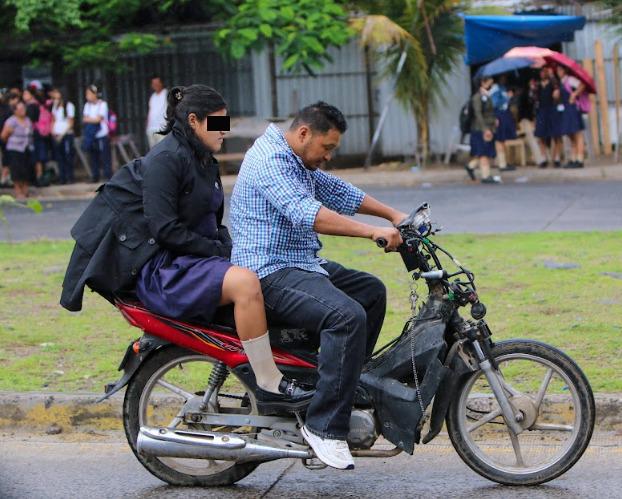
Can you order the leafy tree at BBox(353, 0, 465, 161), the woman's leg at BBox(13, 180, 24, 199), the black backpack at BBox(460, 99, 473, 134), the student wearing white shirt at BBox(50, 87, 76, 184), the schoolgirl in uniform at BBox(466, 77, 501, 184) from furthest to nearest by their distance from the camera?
the student wearing white shirt at BBox(50, 87, 76, 184) → the woman's leg at BBox(13, 180, 24, 199) → the leafy tree at BBox(353, 0, 465, 161) → the black backpack at BBox(460, 99, 473, 134) → the schoolgirl in uniform at BBox(466, 77, 501, 184)

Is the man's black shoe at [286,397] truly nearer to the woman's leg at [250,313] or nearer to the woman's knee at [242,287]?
the woman's leg at [250,313]

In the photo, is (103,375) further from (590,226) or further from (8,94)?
(8,94)

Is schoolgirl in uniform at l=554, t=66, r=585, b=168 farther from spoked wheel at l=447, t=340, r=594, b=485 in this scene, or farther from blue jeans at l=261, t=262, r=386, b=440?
blue jeans at l=261, t=262, r=386, b=440

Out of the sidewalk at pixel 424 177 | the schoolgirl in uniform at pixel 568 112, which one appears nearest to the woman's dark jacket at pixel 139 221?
the sidewalk at pixel 424 177


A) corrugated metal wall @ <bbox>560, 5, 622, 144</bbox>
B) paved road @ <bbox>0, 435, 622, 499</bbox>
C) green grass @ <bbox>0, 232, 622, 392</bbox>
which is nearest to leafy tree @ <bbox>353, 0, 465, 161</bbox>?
corrugated metal wall @ <bbox>560, 5, 622, 144</bbox>

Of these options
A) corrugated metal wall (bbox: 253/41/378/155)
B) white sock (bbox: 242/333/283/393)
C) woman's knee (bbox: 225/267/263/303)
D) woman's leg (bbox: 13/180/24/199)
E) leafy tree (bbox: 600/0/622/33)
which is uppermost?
leafy tree (bbox: 600/0/622/33)

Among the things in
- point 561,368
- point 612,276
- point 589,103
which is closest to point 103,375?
point 561,368

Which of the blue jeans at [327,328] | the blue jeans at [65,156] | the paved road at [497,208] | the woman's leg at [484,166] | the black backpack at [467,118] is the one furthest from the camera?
the blue jeans at [65,156]

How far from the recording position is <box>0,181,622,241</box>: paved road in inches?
510

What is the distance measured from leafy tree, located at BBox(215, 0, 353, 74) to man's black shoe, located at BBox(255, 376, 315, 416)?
14.1m

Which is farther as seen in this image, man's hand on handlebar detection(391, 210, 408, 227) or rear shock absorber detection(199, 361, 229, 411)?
rear shock absorber detection(199, 361, 229, 411)

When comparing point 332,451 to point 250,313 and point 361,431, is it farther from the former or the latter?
point 250,313

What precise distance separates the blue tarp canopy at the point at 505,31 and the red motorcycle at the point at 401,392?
1375cm

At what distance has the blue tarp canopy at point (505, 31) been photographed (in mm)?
18241
